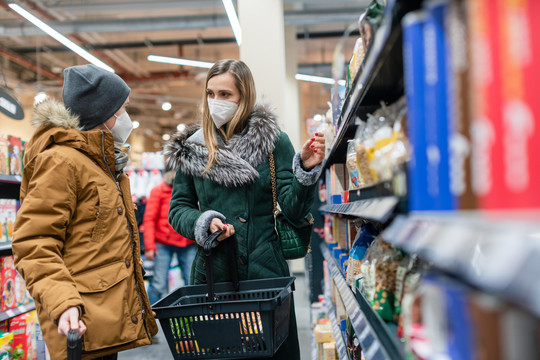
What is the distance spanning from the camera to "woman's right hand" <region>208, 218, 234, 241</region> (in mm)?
2057

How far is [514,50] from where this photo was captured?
0.56 metres

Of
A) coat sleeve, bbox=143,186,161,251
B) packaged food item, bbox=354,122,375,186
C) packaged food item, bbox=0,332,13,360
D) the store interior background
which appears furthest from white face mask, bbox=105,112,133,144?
coat sleeve, bbox=143,186,161,251

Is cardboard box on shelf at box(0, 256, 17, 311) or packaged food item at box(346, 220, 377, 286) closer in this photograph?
packaged food item at box(346, 220, 377, 286)

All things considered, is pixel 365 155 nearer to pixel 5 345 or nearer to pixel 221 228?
pixel 221 228

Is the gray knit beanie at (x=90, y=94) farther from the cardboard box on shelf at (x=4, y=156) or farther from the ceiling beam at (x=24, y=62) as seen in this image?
the ceiling beam at (x=24, y=62)

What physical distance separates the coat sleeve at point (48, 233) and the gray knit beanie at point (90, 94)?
0.32 metres

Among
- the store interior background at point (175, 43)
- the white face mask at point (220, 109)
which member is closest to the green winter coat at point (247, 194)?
the white face mask at point (220, 109)

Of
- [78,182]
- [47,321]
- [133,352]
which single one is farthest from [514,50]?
[133,352]

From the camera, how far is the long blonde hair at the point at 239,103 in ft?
7.64

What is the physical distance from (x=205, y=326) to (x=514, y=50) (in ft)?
4.89

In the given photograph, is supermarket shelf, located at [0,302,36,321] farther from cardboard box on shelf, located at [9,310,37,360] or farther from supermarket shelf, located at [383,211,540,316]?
supermarket shelf, located at [383,211,540,316]

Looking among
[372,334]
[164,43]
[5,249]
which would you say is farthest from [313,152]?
[164,43]

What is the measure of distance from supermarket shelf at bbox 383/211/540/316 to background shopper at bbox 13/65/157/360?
139 centimetres

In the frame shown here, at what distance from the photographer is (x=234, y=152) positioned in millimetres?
2281
